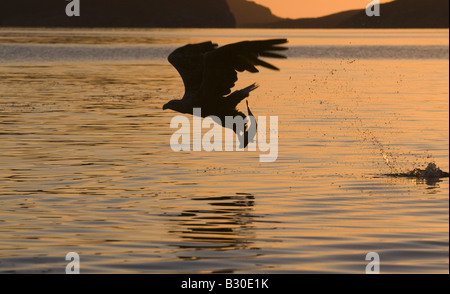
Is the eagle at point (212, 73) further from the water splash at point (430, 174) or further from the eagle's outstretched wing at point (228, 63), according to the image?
the water splash at point (430, 174)

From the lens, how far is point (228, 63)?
53.9 ft

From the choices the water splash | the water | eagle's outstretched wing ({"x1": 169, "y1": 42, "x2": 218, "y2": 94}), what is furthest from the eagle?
the water splash

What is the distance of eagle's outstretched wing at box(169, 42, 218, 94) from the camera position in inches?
653

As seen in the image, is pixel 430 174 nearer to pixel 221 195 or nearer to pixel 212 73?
pixel 221 195

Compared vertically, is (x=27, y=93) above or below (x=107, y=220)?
above

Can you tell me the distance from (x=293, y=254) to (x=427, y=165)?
8.38 meters

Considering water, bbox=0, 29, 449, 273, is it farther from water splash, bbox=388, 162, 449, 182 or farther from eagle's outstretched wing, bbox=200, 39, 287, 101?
eagle's outstretched wing, bbox=200, 39, 287, 101

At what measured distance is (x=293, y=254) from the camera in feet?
42.5

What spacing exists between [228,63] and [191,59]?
2.12 ft
